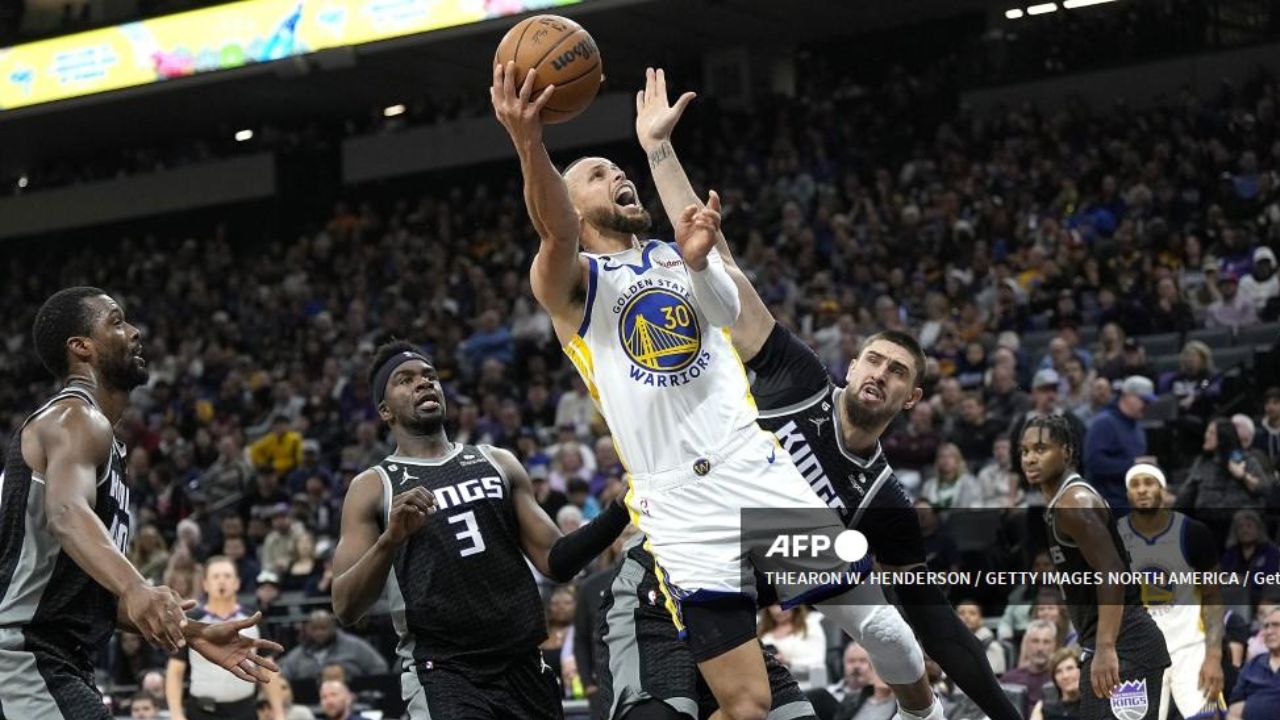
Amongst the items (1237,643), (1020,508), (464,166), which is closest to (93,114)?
(464,166)

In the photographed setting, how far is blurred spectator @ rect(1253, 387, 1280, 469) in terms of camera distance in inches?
477

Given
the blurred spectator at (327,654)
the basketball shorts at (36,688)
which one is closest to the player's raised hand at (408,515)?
the basketball shorts at (36,688)

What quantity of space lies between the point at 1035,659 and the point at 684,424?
5341 millimetres

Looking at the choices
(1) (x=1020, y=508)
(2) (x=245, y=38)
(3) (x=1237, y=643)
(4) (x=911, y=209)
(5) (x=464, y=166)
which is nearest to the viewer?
(3) (x=1237, y=643)

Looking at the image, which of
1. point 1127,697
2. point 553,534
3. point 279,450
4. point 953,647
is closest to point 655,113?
point 553,534

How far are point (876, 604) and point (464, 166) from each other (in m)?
19.6

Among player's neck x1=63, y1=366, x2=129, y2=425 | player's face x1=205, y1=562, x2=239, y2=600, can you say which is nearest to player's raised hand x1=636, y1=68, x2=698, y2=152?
player's neck x1=63, y1=366, x2=129, y2=425

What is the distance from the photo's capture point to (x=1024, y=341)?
1556 centimetres

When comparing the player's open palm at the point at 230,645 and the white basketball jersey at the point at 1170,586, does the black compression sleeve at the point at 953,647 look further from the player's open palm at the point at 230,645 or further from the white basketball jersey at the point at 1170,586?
the player's open palm at the point at 230,645

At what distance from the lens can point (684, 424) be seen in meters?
5.48

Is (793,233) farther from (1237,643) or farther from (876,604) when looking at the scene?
(876,604)

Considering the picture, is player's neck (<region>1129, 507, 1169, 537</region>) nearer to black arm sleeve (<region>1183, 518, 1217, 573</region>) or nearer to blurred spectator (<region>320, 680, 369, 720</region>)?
black arm sleeve (<region>1183, 518, 1217, 573</region>)

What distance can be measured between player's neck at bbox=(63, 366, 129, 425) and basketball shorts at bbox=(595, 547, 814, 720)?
1943 mm

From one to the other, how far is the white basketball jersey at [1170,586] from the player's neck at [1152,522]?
0.02 meters
